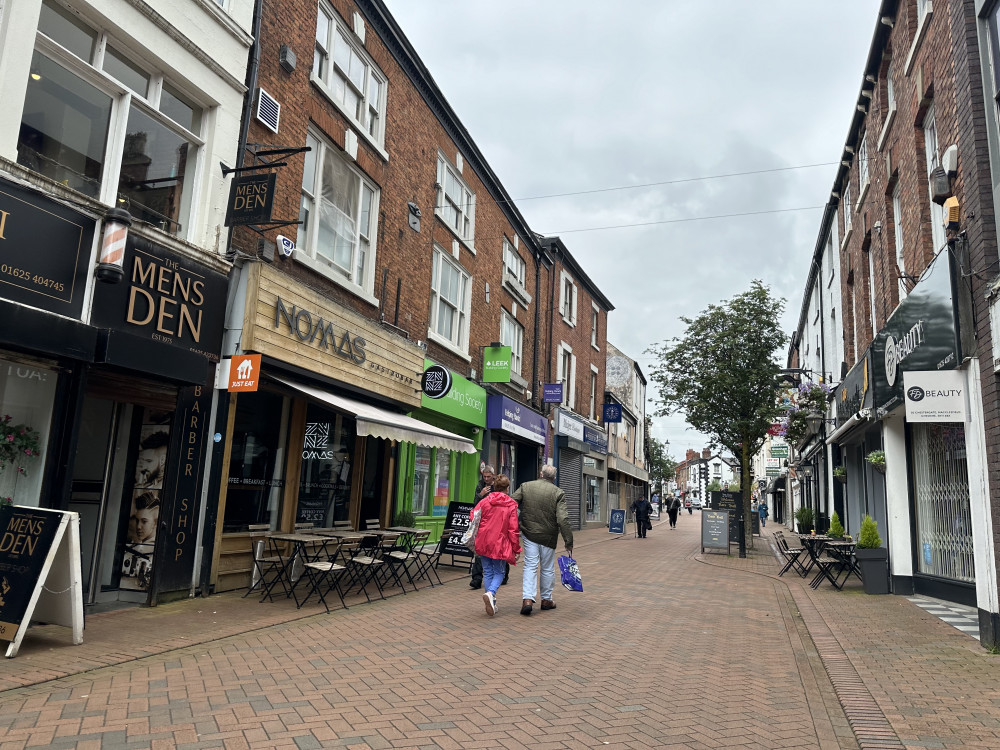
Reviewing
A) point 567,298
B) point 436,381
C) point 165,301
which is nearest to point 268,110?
point 165,301

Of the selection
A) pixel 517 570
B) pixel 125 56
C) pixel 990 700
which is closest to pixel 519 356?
pixel 517 570

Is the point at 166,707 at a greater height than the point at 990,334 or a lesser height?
lesser

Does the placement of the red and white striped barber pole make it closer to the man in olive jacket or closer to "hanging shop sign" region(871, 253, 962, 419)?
the man in olive jacket

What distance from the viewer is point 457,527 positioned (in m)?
13.0

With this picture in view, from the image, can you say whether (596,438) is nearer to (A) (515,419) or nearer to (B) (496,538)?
(A) (515,419)

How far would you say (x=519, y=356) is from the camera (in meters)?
22.6

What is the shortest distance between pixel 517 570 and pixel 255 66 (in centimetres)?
938

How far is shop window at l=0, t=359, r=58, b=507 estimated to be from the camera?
6609mm

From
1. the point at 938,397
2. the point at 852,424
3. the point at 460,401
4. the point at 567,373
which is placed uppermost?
the point at 567,373

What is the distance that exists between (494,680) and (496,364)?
13251 millimetres

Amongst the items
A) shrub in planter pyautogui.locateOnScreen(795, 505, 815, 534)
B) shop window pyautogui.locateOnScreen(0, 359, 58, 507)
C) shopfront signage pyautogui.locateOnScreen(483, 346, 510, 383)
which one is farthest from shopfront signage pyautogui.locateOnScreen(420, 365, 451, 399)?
shrub in planter pyautogui.locateOnScreen(795, 505, 815, 534)

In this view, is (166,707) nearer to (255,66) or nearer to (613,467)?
(255,66)

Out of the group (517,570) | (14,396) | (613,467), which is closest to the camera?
(14,396)

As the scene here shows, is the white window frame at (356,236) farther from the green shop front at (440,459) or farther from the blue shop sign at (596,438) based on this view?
the blue shop sign at (596,438)
